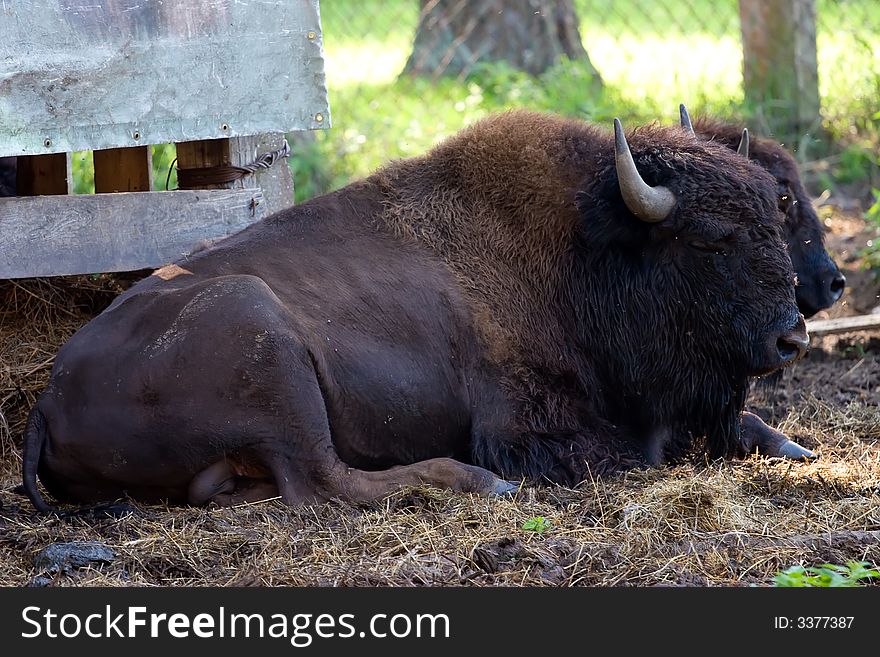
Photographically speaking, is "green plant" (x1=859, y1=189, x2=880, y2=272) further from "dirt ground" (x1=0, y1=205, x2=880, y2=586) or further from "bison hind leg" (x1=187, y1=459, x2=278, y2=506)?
"bison hind leg" (x1=187, y1=459, x2=278, y2=506)

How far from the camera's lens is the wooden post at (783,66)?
983 cm

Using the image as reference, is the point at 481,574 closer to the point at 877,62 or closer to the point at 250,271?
the point at 250,271

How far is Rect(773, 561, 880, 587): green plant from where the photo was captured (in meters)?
3.19

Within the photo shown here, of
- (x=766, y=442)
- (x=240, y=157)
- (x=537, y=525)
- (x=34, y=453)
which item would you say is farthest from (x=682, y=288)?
(x=34, y=453)

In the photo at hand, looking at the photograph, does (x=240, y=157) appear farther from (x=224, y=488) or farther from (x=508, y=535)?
(x=508, y=535)

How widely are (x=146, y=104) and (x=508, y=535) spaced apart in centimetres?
255

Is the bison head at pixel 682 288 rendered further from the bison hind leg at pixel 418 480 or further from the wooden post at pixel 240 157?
the wooden post at pixel 240 157

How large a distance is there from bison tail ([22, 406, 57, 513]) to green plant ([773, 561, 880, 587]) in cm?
240

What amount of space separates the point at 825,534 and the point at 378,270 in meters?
1.95

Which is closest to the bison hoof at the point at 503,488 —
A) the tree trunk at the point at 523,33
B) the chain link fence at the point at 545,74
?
the chain link fence at the point at 545,74

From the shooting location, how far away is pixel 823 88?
10695mm

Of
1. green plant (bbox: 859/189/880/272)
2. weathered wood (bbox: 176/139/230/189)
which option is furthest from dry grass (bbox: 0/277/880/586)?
green plant (bbox: 859/189/880/272)

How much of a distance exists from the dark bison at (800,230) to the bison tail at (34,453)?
11.5ft
